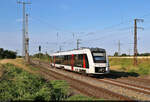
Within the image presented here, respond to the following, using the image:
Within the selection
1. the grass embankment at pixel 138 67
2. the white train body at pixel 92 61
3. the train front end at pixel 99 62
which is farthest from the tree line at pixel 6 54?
the train front end at pixel 99 62

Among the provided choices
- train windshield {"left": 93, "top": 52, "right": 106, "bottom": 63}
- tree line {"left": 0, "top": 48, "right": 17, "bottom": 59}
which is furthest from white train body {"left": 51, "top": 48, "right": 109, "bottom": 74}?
tree line {"left": 0, "top": 48, "right": 17, "bottom": 59}

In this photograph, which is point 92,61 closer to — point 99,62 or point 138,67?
point 99,62

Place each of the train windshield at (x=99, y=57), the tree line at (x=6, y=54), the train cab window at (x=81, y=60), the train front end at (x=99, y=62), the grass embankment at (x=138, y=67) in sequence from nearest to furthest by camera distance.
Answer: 1. the train front end at (x=99, y=62)
2. the train windshield at (x=99, y=57)
3. the train cab window at (x=81, y=60)
4. the grass embankment at (x=138, y=67)
5. the tree line at (x=6, y=54)

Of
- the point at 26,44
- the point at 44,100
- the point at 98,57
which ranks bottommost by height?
the point at 44,100

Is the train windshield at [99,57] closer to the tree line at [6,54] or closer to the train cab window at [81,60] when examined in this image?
the train cab window at [81,60]

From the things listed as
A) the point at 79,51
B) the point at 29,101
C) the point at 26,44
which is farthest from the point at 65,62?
the point at 29,101

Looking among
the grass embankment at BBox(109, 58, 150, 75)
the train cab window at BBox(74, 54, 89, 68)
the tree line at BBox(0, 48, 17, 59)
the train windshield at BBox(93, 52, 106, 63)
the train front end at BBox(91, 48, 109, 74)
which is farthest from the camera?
the tree line at BBox(0, 48, 17, 59)

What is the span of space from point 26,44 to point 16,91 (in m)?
32.5

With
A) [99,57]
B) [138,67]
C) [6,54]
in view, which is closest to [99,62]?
[99,57]

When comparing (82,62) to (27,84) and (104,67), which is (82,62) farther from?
(27,84)

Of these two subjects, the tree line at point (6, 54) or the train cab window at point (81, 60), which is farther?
the tree line at point (6, 54)

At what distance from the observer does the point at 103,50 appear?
20266 millimetres

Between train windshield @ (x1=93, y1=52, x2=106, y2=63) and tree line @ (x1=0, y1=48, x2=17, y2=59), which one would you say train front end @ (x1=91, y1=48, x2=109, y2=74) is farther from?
tree line @ (x1=0, y1=48, x2=17, y2=59)

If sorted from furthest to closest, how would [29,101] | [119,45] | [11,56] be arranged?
1. [119,45]
2. [11,56]
3. [29,101]
